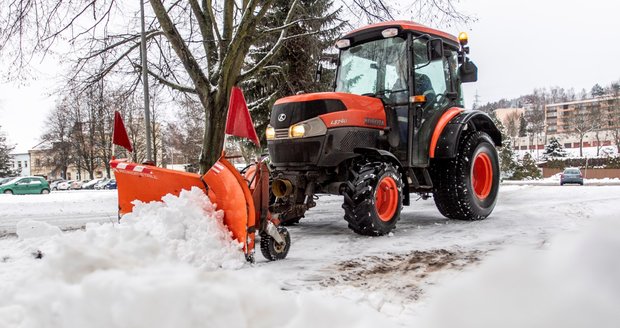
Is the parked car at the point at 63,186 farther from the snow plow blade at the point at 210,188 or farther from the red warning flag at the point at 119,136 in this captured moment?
the snow plow blade at the point at 210,188

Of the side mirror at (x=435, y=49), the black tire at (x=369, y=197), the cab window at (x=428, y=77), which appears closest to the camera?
the black tire at (x=369, y=197)

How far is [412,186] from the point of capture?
6406 mm

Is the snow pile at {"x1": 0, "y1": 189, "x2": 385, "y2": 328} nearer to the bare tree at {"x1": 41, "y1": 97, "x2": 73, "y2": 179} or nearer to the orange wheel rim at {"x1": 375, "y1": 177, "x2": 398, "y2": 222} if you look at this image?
the orange wheel rim at {"x1": 375, "y1": 177, "x2": 398, "y2": 222}

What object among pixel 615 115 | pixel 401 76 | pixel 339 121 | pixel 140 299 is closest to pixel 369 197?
pixel 339 121

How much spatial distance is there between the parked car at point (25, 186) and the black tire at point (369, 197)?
103 ft

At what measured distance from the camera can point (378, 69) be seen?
20.6ft

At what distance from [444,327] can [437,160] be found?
4.95 meters

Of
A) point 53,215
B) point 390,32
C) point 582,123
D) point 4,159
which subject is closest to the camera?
point 390,32

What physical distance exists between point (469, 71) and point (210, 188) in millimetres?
4413

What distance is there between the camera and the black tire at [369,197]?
17.3 ft

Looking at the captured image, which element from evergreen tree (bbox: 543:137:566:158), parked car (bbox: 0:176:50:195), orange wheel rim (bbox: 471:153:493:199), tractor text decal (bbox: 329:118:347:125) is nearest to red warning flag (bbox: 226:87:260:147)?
tractor text decal (bbox: 329:118:347:125)

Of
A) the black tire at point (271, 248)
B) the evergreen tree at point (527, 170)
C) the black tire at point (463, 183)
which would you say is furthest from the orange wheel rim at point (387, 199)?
the evergreen tree at point (527, 170)

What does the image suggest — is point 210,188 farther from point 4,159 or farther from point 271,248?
point 4,159

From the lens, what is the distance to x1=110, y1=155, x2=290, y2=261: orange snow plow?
4074 millimetres
